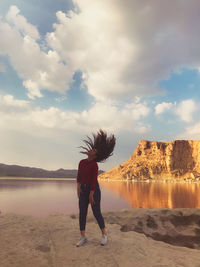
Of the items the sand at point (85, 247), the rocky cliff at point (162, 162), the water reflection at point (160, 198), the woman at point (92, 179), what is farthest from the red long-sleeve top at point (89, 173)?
the rocky cliff at point (162, 162)

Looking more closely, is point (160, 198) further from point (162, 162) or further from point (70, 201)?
point (162, 162)

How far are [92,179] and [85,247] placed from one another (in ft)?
4.48

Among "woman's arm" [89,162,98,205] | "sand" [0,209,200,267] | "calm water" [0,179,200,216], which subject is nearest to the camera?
"sand" [0,209,200,267]

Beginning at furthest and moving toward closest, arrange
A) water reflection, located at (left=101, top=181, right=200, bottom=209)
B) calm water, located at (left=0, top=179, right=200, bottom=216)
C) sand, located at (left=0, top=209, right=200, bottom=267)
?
water reflection, located at (left=101, top=181, right=200, bottom=209), calm water, located at (left=0, top=179, right=200, bottom=216), sand, located at (left=0, top=209, right=200, bottom=267)

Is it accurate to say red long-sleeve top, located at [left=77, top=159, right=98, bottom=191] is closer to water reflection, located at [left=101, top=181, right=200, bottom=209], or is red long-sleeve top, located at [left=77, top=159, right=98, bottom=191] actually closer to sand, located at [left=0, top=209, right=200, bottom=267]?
sand, located at [left=0, top=209, right=200, bottom=267]

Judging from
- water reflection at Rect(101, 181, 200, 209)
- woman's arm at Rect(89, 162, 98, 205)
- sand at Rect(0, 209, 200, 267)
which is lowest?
water reflection at Rect(101, 181, 200, 209)

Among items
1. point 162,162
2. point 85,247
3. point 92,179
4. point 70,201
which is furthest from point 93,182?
point 162,162

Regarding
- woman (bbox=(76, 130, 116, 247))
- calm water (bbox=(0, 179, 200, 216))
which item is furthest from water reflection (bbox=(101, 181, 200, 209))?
woman (bbox=(76, 130, 116, 247))

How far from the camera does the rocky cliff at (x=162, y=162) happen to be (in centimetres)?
10062

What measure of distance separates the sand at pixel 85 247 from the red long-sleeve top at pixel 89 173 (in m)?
1.27

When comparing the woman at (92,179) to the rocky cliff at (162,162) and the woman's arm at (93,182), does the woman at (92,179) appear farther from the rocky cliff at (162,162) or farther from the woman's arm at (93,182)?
the rocky cliff at (162,162)

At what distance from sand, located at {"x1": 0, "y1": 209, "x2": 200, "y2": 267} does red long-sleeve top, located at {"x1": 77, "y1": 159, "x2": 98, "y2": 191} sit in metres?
1.27

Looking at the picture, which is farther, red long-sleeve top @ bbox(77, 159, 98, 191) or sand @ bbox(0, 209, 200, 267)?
red long-sleeve top @ bbox(77, 159, 98, 191)

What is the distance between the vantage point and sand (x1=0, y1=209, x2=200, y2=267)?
10.2 ft
